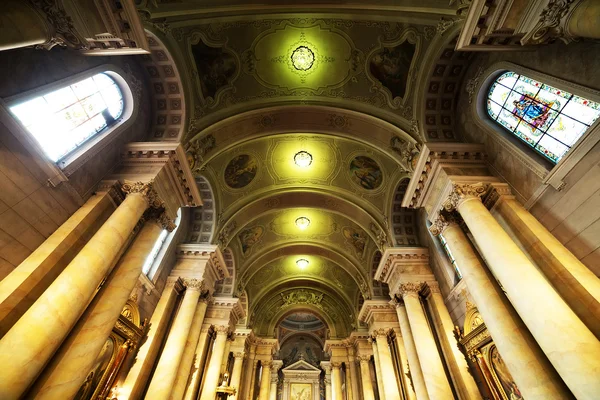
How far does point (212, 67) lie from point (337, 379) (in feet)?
70.6

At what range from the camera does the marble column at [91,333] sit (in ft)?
15.6

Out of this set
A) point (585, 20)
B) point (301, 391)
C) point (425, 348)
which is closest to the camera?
point (585, 20)

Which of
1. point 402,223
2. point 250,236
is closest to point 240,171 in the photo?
point 250,236

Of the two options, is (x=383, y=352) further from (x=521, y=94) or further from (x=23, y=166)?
(x=23, y=166)

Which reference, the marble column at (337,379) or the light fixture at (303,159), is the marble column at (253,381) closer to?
the marble column at (337,379)

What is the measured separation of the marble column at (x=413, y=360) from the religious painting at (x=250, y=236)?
29.1 ft

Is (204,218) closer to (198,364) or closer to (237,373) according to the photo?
(198,364)

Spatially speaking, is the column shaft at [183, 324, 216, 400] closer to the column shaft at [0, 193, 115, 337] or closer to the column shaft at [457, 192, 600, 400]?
the column shaft at [0, 193, 115, 337]

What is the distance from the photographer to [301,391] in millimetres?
27875

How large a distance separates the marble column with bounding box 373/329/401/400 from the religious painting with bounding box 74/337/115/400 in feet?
36.0

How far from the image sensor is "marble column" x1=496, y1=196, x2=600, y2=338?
479cm

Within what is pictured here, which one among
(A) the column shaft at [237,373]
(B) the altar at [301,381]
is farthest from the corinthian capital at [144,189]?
(B) the altar at [301,381]

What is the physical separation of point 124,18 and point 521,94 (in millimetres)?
9040

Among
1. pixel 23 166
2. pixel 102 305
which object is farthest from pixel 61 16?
pixel 102 305
